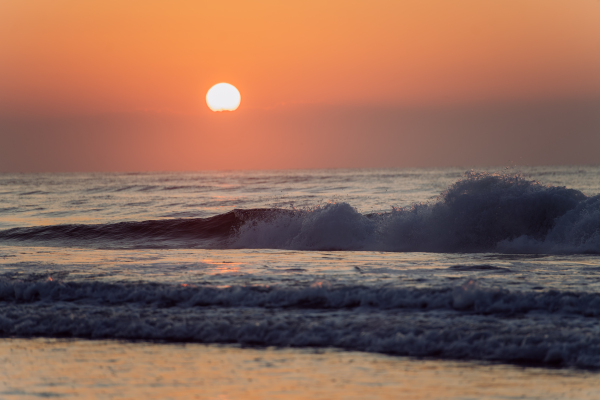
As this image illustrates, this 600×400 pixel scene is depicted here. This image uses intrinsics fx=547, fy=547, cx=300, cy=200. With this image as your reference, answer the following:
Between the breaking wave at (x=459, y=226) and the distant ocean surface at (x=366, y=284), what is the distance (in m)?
0.05

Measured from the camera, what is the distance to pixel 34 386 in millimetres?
5879

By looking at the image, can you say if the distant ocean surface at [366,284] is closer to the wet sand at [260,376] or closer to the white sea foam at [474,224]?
the white sea foam at [474,224]

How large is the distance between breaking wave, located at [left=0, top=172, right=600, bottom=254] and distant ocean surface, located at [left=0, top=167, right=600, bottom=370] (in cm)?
5

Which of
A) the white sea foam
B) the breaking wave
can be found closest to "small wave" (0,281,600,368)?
the breaking wave

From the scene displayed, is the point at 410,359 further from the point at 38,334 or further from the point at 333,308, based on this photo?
the point at 38,334

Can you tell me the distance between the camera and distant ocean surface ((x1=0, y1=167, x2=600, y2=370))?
24.1ft

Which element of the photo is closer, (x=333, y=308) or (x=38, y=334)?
(x=38, y=334)

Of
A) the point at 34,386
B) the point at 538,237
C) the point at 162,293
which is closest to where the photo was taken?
the point at 34,386

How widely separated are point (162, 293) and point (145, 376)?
3.52m

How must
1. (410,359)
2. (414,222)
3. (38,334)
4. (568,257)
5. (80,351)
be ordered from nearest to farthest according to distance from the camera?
1. (410,359)
2. (80,351)
3. (38,334)
4. (568,257)
5. (414,222)

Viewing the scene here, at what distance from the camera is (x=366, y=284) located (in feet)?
32.2

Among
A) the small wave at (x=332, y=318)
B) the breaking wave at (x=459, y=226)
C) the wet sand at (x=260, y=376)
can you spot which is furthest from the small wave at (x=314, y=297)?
the breaking wave at (x=459, y=226)

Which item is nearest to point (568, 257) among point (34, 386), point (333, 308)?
point (333, 308)

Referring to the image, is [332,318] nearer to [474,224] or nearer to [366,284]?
[366,284]
